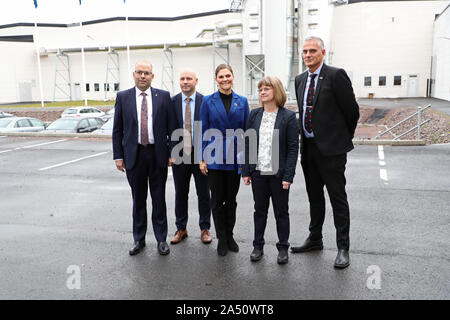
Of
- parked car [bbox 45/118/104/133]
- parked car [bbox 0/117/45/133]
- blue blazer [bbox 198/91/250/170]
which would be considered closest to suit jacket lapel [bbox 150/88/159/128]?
blue blazer [bbox 198/91/250/170]

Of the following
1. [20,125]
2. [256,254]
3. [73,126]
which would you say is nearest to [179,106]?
[256,254]

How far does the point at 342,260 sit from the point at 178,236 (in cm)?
202

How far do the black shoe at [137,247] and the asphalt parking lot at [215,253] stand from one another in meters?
0.06

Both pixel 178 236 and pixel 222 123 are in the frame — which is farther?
pixel 178 236

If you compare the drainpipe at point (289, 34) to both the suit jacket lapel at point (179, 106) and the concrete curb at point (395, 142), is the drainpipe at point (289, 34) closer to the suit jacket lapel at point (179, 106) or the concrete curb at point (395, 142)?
the concrete curb at point (395, 142)

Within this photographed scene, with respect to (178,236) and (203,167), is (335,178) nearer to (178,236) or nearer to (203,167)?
(203,167)

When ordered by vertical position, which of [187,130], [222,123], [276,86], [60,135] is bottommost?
[60,135]

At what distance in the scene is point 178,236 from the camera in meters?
5.10

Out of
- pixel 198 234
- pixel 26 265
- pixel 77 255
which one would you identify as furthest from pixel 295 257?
pixel 26 265

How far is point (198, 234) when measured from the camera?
5.39 meters

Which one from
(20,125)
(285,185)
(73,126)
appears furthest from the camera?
(20,125)

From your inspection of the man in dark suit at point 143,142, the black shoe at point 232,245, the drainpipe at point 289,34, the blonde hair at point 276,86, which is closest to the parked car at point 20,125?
the man in dark suit at point 143,142

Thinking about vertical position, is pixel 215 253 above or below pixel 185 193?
below

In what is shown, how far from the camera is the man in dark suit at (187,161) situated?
5.02 metres
